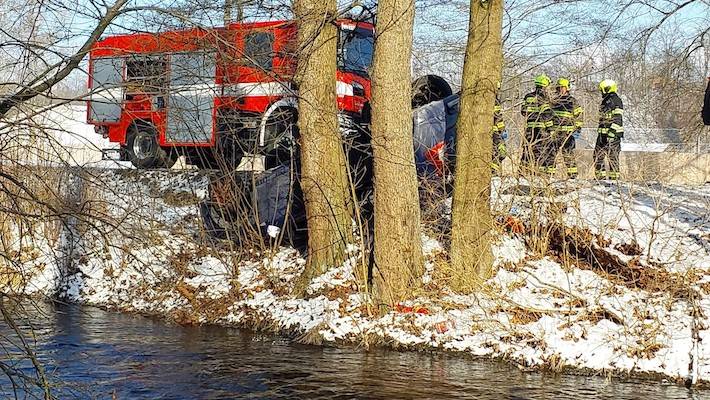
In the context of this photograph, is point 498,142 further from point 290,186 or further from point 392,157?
point 290,186

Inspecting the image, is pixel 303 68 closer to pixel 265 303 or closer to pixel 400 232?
pixel 400 232

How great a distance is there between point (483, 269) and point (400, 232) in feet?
3.75

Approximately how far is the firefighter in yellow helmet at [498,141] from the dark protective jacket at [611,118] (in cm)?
177

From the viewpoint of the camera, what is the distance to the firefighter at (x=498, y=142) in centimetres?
1196

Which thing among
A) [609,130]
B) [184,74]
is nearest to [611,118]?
[609,130]

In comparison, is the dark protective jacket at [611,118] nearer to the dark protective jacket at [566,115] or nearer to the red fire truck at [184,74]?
the dark protective jacket at [566,115]

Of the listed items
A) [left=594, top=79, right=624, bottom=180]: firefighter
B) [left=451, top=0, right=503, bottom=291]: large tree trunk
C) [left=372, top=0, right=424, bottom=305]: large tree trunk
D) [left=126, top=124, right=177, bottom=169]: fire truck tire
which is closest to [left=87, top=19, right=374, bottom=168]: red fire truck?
[left=372, top=0, right=424, bottom=305]: large tree trunk

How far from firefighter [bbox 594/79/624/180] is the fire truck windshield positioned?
3798 mm

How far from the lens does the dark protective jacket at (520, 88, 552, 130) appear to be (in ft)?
39.0

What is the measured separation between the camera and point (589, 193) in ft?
41.1

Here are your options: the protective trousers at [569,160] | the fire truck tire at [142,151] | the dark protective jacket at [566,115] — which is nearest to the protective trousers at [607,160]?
the protective trousers at [569,160]

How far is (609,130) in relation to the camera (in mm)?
13656

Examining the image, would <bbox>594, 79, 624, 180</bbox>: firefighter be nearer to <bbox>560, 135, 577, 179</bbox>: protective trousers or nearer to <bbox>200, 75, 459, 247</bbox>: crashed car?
<bbox>560, 135, 577, 179</bbox>: protective trousers

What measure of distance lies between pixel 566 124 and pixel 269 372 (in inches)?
224
